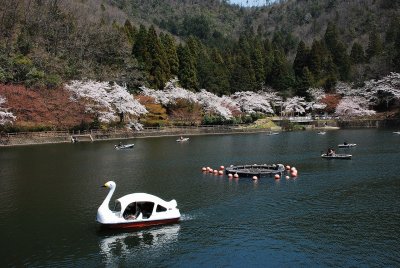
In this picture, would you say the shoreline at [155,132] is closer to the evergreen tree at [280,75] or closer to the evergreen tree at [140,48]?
the evergreen tree at [140,48]

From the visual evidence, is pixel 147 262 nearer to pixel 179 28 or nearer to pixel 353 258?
pixel 353 258

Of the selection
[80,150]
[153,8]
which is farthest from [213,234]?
[153,8]

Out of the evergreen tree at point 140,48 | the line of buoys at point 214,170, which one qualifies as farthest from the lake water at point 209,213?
the evergreen tree at point 140,48

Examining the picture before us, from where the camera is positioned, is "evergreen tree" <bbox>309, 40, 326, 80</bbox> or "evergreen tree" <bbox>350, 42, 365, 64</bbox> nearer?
"evergreen tree" <bbox>309, 40, 326, 80</bbox>

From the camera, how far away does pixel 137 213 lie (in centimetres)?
2008

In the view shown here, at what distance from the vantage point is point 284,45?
407 ft

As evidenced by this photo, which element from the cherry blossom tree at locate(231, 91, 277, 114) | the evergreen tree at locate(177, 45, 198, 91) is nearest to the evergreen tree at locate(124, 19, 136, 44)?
the evergreen tree at locate(177, 45, 198, 91)

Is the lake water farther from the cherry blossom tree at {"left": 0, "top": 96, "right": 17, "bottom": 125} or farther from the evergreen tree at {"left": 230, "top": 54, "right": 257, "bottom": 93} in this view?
the evergreen tree at {"left": 230, "top": 54, "right": 257, "bottom": 93}

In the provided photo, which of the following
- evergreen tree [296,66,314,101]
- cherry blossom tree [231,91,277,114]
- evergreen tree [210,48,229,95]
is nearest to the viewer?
cherry blossom tree [231,91,277,114]

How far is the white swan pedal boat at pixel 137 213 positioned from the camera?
19.5m

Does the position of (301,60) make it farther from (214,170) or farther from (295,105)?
(214,170)

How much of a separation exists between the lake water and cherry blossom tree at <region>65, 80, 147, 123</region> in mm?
21504

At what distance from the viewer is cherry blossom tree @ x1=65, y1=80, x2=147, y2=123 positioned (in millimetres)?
62062

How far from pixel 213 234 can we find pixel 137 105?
48.2 metres
